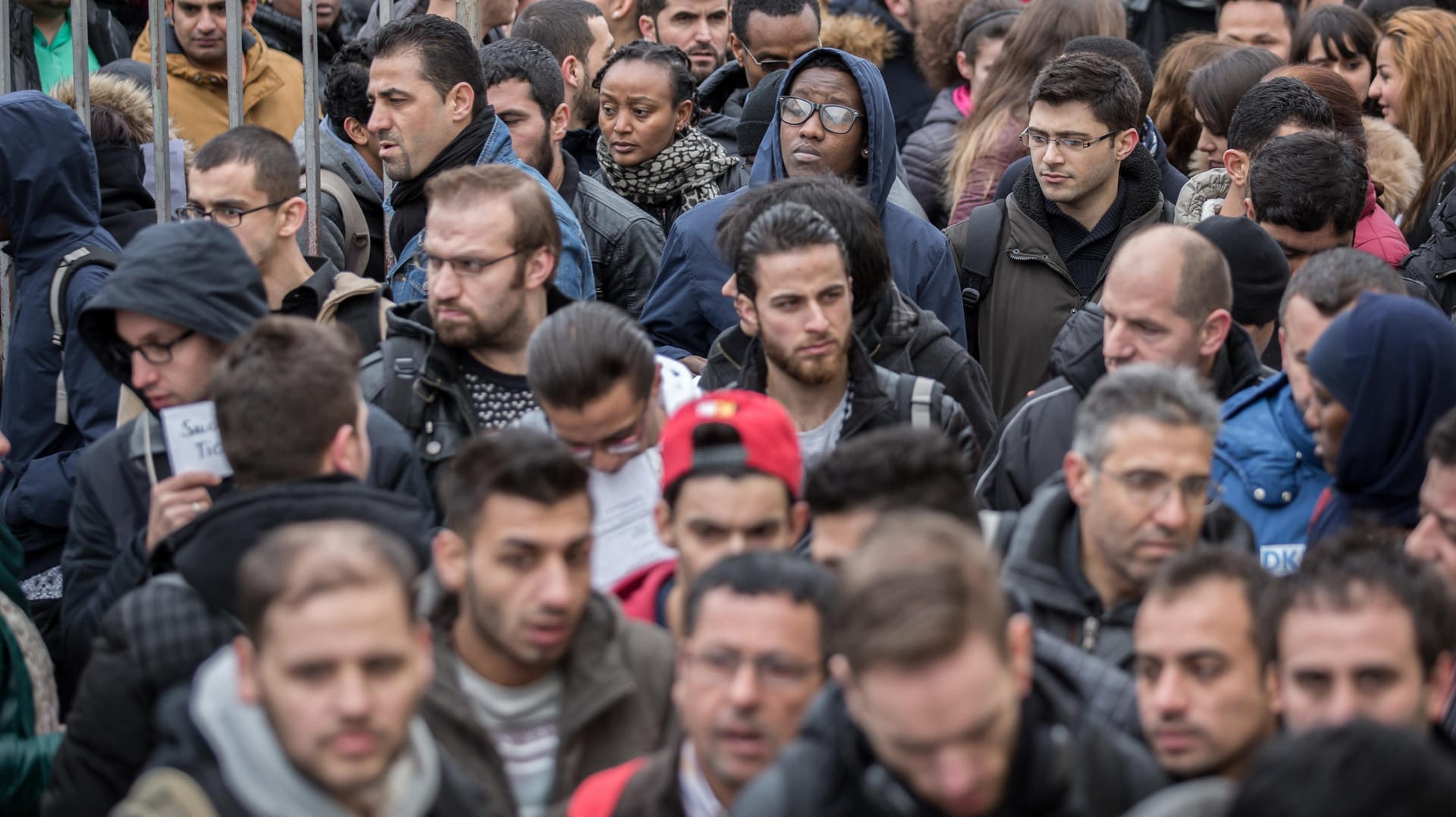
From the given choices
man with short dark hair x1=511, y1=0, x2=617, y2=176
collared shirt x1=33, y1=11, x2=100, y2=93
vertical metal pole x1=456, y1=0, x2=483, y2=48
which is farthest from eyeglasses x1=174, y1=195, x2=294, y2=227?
collared shirt x1=33, y1=11, x2=100, y2=93

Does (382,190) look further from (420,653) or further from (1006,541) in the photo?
(420,653)

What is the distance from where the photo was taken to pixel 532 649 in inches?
141

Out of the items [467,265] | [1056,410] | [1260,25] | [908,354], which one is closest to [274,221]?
[467,265]

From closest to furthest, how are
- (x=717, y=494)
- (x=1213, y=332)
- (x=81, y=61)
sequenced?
(x=717, y=494) → (x=1213, y=332) → (x=81, y=61)

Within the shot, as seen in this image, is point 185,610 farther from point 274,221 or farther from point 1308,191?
point 1308,191

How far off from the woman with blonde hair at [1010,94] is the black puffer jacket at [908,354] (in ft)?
5.30

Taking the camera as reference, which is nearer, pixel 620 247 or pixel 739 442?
pixel 739 442

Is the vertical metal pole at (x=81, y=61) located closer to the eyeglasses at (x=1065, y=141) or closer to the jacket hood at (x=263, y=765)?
the eyeglasses at (x=1065, y=141)

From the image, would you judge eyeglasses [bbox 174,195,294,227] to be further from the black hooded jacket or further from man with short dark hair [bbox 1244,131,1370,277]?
man with short dark hair [bbox 1244,131,1370,277]

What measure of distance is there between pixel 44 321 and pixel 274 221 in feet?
2.41

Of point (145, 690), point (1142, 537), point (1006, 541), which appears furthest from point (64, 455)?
point (1142, 537)

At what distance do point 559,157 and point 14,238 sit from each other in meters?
1.93

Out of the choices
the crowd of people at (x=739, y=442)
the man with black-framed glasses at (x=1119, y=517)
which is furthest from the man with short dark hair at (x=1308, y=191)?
the man with black-framed glasses at (x=1119, y=517)

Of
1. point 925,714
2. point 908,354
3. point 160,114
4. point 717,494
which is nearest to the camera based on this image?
point 925,714
